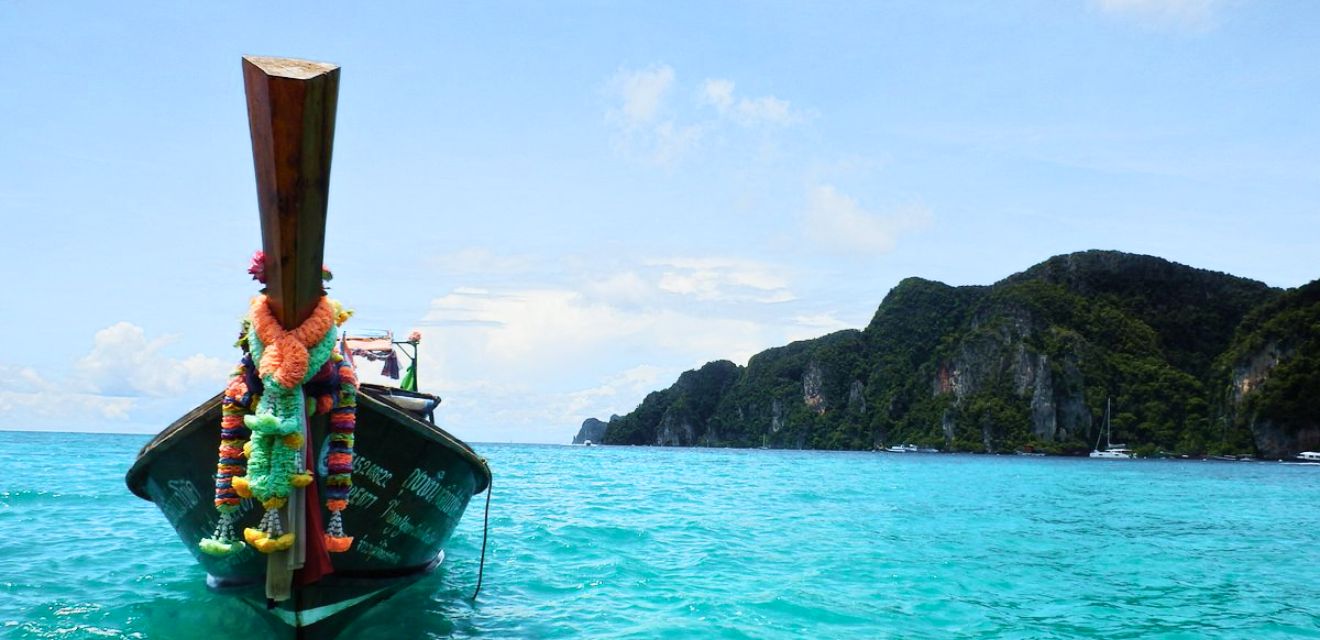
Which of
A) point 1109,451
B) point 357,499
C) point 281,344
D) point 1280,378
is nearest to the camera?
point 281,344

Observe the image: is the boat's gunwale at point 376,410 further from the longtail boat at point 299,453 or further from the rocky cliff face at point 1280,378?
the rocky cliff face at point 1280,378

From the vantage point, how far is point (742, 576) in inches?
425

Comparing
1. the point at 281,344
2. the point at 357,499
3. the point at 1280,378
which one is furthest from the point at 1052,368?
the point at 281,344

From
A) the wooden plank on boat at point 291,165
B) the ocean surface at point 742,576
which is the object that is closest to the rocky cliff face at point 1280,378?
the ocean surface at point 742,576

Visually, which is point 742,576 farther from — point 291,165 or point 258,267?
point 291,165

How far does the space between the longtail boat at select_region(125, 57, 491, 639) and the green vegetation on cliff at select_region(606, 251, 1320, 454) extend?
104 m

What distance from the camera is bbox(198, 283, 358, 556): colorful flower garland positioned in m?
4.88

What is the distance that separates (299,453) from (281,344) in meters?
0.74

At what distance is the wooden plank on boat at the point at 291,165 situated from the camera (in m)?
3.58

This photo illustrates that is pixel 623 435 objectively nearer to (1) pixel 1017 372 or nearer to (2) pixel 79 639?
(1) pixel 1017 372

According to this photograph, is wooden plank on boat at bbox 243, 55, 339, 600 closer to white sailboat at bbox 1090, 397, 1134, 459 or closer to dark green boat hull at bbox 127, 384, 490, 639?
dark green boat hull at bbox 127, 384, 490, 639

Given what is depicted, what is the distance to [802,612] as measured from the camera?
8844mm

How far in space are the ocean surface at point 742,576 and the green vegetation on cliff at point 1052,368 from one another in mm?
91309

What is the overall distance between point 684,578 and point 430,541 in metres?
3.48
